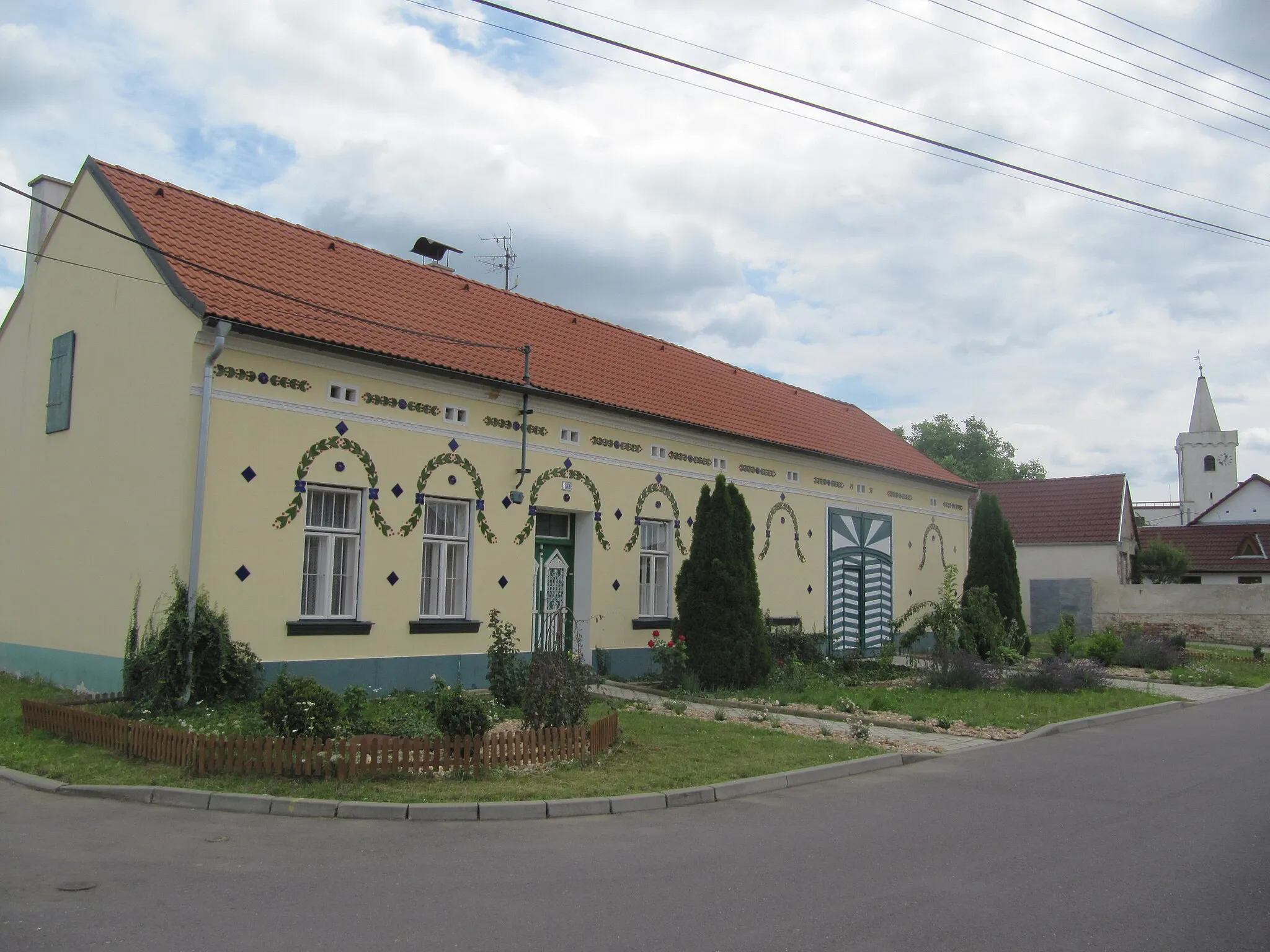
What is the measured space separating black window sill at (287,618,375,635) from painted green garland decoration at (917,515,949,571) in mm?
17668

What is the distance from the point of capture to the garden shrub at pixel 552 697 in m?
10.7

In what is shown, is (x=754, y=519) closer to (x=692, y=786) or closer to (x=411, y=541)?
(x=411, y=541)

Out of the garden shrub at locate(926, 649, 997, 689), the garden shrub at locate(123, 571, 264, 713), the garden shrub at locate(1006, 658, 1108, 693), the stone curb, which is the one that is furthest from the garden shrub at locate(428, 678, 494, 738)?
the garden shrub at locate(1006, 658, 1108, 693)

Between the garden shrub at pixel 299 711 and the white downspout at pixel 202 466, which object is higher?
the white downspout at pixel 202 466

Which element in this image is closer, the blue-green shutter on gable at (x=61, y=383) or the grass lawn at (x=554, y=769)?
the grass lawn at (x=554, y=769)

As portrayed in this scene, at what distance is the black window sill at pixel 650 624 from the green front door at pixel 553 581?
4.77 ft

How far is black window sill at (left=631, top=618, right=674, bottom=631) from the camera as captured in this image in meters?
18.9

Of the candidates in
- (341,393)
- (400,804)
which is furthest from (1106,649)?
(400,804)

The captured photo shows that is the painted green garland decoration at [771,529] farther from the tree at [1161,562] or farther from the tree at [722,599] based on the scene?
the tree at [1161,562]

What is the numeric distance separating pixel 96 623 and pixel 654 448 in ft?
32.4

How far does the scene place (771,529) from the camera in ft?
72.6

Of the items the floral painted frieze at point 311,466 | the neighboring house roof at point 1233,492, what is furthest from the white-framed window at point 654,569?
the neighboring house roof at point 1233,492

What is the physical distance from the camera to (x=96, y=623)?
45.4ft

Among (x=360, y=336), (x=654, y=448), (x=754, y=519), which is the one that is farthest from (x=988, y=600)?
(x=360, y=336)
